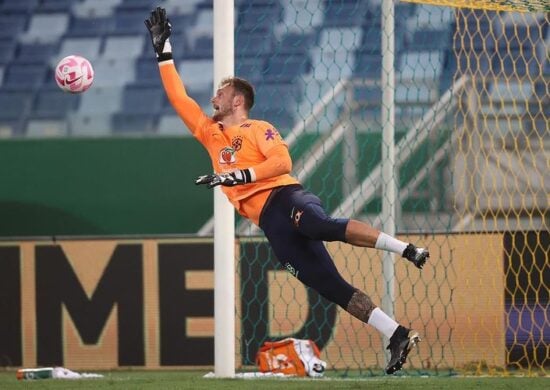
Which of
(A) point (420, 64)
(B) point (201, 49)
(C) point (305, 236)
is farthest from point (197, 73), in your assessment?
(C) point (305, 236)

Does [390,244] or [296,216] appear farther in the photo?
[296,216]

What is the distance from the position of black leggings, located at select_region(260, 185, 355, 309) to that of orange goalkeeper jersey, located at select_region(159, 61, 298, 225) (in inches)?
2.9

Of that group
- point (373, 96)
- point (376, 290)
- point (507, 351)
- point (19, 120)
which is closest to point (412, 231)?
point (376, 290)

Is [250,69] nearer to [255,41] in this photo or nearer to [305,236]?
[255,41]

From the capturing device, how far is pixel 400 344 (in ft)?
20.0

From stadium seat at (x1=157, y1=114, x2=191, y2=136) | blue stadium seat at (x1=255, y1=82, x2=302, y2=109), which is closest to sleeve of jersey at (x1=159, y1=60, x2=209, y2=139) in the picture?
blue stadium seat at (x1=255, y1=82, x2=302, y2=109)

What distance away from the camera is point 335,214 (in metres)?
9.38

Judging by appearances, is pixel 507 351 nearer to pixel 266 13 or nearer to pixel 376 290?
pixel 376 290

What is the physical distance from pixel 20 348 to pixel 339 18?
190 inches

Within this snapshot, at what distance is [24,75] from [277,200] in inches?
259

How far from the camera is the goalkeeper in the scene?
241 inches

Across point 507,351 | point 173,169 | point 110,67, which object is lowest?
point 507,351

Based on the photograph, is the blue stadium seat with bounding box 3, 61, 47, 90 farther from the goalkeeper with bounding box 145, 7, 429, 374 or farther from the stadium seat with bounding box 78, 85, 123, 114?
the goalkeeper with bounding box 145, 7, 429, 374

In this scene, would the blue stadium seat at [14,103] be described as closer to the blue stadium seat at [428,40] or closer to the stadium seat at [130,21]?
the stadium seat at [130,21]
